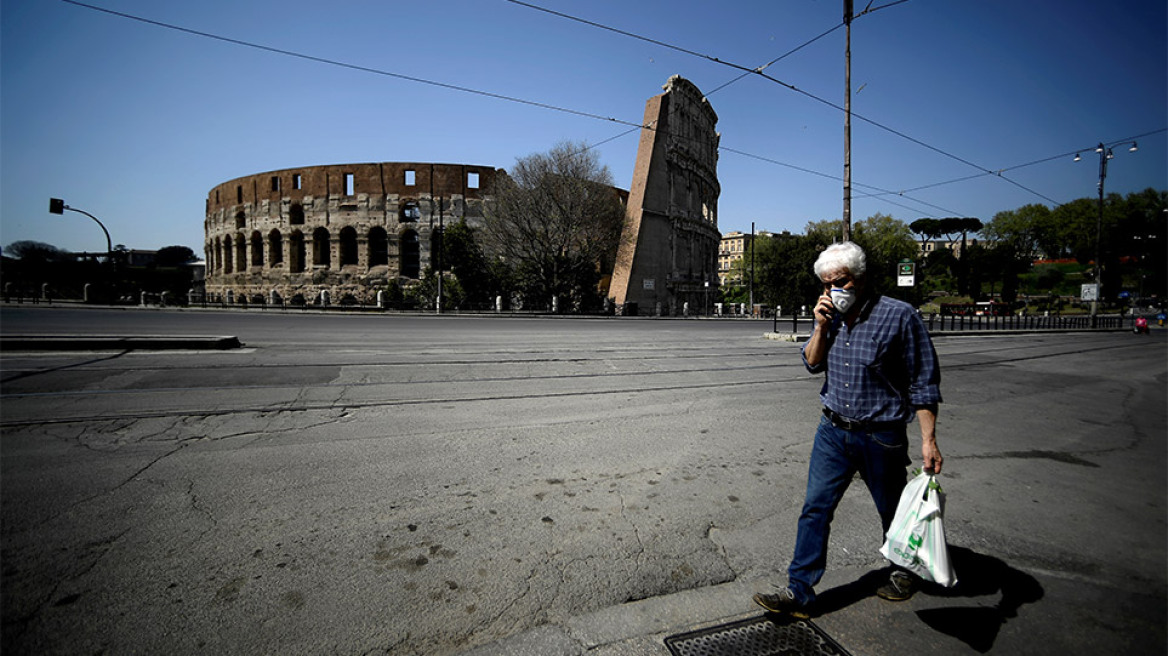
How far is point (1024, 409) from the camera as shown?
6.65 metres

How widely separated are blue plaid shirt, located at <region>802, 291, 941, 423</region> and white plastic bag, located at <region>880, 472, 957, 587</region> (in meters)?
0.32

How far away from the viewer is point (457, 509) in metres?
3.14

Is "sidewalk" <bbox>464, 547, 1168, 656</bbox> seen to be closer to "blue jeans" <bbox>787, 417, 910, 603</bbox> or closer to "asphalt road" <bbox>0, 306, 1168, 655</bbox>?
"asphalt road" <bbox>0, 306, 1168, 655</bbox>

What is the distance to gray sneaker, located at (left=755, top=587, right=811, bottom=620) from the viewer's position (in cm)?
219

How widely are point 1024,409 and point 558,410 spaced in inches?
259

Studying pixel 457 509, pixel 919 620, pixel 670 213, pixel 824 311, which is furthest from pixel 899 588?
pixel 670 213

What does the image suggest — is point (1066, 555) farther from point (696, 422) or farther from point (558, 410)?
point (558, 410)

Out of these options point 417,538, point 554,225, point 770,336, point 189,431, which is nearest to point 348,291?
point 554,225

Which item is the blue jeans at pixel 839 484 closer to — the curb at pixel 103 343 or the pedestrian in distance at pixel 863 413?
the pedestrian in distance at pixel 863 413

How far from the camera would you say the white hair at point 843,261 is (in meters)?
2.30

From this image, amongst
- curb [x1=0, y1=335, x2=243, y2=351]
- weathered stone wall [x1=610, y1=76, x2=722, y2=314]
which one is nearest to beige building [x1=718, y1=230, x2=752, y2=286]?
weathered stone wall [x1=610, y1=76, x2=722, y2=314]

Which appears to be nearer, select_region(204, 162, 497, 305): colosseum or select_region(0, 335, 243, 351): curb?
select_region(0, 335, 243, 351): curb

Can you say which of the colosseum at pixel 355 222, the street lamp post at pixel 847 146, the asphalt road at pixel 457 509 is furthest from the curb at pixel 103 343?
the colosseum at pixel 355 222

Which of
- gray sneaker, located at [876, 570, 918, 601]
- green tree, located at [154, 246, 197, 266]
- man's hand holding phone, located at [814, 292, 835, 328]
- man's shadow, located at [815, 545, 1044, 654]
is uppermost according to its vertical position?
green tree, located at [154, 246, 197, 266]
